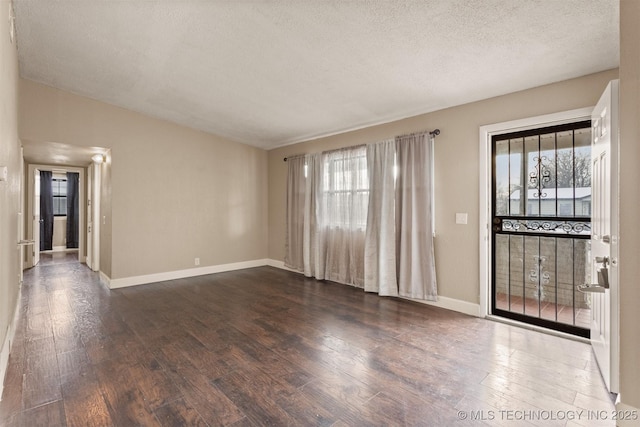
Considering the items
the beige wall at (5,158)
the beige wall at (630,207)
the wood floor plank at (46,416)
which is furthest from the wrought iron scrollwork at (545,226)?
the beige wall at (5,158)

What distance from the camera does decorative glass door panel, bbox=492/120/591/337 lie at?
302cm

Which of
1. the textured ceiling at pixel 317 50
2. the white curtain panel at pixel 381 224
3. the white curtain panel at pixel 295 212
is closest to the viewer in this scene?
the textured ceiling at pixel 317 50

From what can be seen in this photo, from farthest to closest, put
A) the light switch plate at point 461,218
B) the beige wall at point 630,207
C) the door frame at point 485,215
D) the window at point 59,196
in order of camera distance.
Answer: the window at point 59,196, the light switch plate at point 461,218, the door frame at point 485,215, the beige wall at point 630,207

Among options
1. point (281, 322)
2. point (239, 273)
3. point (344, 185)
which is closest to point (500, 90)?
point (344, 185)

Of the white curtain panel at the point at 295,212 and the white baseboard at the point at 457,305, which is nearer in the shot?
the white baseboard at the point at 457,305

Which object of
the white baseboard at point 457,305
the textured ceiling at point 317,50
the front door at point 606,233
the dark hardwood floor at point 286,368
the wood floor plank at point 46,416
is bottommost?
the wood floor plank at point 46,416

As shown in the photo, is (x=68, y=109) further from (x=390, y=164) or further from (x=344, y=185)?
(x=390, y=164)

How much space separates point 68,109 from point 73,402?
13.8 ft

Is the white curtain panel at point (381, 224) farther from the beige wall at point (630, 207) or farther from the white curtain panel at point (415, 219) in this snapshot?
the beige wall at point (630, 207)

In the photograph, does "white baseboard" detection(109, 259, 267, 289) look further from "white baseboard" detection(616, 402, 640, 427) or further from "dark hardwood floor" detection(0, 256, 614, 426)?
"white baseboard" detection(616, 402, 640, 427)

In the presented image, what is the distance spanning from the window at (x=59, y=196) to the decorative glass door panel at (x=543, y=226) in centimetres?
1114

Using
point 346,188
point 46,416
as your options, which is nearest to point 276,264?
point 346,188

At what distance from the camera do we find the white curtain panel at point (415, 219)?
12.8 feet

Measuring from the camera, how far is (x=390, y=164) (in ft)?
14.2
